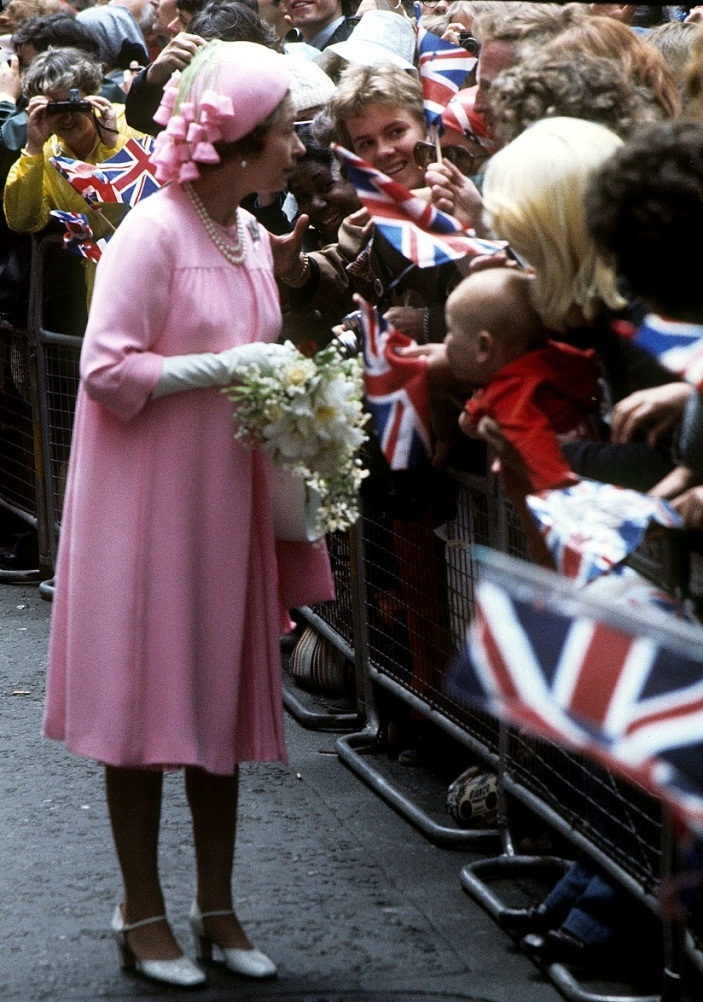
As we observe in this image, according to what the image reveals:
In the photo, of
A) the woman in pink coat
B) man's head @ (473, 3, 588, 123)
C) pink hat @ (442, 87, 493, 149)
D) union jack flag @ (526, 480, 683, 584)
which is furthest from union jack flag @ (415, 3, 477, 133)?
union jack flag @ (526, 480, 683, 584)

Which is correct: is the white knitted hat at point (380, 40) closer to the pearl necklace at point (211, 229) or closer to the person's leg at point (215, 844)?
the pearl necklace at point (211, 229)

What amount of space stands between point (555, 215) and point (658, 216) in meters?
0.50

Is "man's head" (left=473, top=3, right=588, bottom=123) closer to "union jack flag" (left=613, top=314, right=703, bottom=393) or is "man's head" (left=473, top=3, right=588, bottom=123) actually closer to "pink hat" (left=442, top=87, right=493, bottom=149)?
"pink hat" (left=442, top=87, right=493, bottom=149)

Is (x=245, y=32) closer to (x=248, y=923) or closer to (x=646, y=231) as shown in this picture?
(x=248, y=923)

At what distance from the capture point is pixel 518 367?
3105 millimetres

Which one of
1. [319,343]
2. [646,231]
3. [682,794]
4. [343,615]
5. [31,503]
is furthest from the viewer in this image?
[31,503]

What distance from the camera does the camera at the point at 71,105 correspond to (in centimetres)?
648

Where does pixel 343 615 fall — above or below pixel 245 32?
below

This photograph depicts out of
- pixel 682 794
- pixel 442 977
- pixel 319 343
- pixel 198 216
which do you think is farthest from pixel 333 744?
pixel 682 794

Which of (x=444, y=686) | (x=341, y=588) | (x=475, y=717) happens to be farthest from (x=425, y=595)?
(x=341, y=588)

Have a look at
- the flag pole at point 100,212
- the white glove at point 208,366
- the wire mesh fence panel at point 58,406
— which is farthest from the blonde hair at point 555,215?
the wire mesh fence panel at point 58,406

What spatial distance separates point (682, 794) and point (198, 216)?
7.83 feet

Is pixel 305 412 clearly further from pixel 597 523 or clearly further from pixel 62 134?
pixel 62 134

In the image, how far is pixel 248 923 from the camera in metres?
4.12
